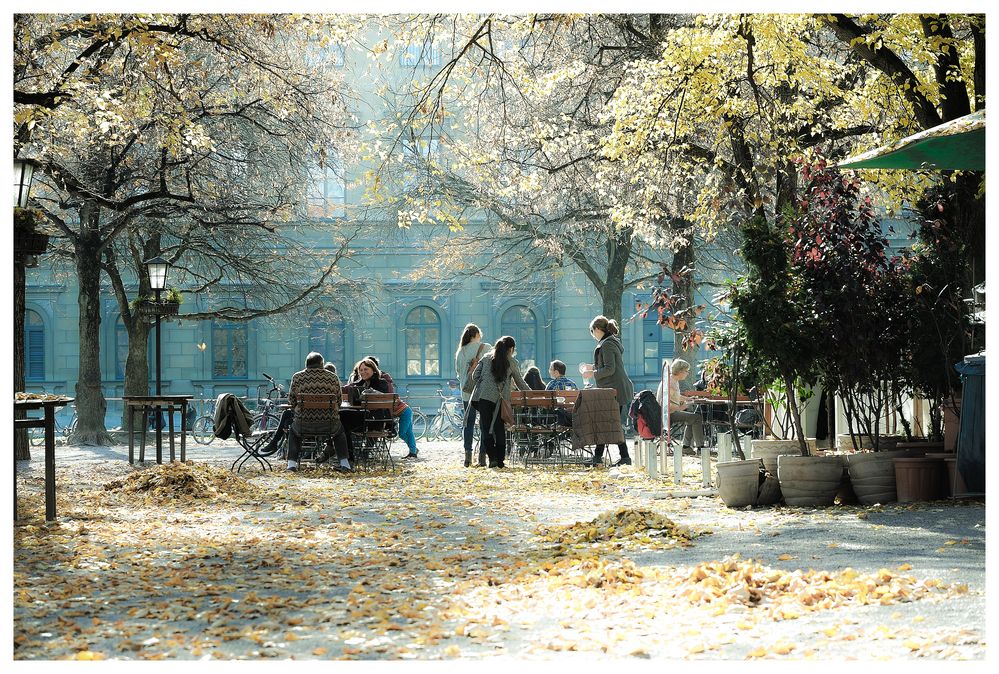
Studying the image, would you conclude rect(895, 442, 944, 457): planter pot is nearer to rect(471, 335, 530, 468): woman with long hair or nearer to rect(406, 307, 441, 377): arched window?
rect(471, 335, 530, 468): woman with long hair

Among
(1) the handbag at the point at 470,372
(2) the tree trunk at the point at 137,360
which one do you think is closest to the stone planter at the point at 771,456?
(1) the handbag at the point at 470,372

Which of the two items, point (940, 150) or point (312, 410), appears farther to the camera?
point (312, 410)

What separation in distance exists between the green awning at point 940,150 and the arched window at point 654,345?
28.3 metres

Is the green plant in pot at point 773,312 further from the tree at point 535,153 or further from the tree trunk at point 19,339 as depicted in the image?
the tree trunk at point 19,339

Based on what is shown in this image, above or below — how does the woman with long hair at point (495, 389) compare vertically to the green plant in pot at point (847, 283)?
below

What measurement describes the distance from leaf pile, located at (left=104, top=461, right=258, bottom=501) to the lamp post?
1.27 meters

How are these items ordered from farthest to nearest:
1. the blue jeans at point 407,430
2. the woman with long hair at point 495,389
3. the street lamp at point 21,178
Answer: the blue jeans at point 407,430
the woman with long hair at point 495,389
the street lamp at point 21,178

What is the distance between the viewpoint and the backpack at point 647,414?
16.3m

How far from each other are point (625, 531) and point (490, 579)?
178 centimetres

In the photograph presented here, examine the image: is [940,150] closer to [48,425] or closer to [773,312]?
[773,312]

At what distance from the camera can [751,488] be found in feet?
32.9

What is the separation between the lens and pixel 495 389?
15.2m

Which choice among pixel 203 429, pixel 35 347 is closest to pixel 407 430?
pixel 203 429
